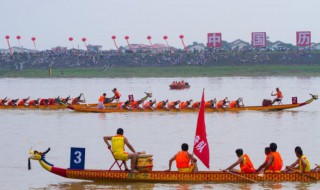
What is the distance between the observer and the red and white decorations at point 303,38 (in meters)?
126

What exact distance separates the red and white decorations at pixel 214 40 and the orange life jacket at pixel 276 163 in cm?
10438

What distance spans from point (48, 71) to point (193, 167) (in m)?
91.9

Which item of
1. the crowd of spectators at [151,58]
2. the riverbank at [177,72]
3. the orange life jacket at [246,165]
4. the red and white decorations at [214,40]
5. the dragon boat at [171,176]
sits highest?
the red and white decorations at [214,40]

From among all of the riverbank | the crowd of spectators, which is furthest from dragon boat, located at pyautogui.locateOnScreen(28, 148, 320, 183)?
the crowd of spectators

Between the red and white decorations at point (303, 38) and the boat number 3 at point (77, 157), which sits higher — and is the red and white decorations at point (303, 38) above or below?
above

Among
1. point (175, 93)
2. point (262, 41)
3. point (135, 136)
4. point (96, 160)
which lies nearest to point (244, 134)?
point (135, 136)

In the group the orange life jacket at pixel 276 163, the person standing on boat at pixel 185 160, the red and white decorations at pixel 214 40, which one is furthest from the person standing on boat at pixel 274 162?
the red and white decorations at pixel 214 40

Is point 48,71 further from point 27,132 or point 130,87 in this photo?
point 27,132

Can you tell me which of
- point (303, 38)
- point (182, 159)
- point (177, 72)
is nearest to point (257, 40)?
point (303, 38)

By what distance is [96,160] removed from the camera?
3036cm

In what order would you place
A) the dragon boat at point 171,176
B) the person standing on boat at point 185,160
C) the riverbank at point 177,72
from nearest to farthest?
1. the person standing on boat at point 185,160
2. the dragon boat at point 171,176
3. the riverbank at point 177,72

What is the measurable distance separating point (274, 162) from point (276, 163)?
7 centimetres

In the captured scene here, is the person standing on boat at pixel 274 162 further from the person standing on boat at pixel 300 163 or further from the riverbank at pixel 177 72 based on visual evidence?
the riverbank at pixel 177 72

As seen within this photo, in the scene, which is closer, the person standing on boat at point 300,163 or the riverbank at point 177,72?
the person standing on boat at point 300,163
